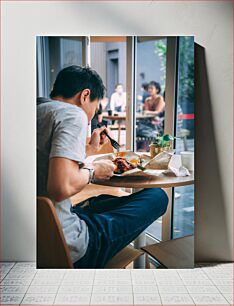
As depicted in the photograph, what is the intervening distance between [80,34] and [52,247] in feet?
4.22

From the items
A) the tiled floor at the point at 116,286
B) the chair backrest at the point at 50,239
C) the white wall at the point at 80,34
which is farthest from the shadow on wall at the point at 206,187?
the chair backrest at the point at 50,239

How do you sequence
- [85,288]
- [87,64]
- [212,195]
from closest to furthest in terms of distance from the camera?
[85,288]
[87,64]
[212,195]

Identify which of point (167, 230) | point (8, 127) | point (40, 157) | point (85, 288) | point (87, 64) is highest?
point (87, 64)

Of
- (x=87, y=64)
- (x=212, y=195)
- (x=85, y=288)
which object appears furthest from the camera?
(x=212, y=195)

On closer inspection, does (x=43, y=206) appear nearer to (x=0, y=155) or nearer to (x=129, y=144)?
(x=0, y=155)

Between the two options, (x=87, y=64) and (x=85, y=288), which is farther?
(x=87, y=64)

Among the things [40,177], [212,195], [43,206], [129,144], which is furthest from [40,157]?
[212,195]

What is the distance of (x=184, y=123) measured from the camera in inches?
106

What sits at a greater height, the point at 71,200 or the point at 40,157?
the point at 40,157

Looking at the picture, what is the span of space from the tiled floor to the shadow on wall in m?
0.12

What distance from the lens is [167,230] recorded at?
2.70m

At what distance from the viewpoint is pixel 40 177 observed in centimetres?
266

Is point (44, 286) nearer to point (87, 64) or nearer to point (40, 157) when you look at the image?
point (40, 157)

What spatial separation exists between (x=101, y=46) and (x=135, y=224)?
107cm
